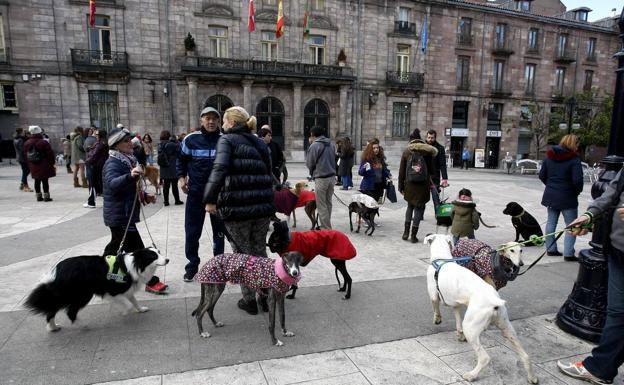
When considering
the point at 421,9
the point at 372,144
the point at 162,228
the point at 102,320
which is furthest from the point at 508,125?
the point at 102,320

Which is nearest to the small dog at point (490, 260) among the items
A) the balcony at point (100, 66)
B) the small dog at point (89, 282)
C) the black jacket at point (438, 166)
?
the small dog at point (89, 282)

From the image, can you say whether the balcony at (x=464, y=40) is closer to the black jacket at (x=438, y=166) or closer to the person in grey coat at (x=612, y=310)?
the black jacket at (x=438, y=166)

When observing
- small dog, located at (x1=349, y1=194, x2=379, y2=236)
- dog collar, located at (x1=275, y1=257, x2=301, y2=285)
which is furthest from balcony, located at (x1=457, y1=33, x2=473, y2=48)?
dog collar, located at (x1=275, y1=257, x2=301, y2=285)

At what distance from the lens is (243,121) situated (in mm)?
3879

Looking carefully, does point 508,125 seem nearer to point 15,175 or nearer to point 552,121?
point 552,121

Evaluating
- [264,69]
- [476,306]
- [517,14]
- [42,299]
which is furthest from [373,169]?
[517,14]

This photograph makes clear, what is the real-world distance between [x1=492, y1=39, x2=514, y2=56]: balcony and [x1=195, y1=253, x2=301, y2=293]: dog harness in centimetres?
3173

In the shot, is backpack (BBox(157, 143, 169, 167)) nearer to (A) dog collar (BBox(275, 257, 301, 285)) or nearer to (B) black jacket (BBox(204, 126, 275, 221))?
(B) black jacket (BBox(204, 126, 275, 221))

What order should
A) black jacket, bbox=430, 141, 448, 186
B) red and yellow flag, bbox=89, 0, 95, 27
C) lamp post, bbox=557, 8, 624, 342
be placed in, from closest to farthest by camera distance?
lamp post, bbox=557, 8, 624, 342, black jacket, bbox=430, 141, 448, 186, red and yellow flag, bbox=89, 0, 95, 27

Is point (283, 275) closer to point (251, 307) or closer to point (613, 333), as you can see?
point (251, 307)

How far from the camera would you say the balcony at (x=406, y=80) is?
26.3 m

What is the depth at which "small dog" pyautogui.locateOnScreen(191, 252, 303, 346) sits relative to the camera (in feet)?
11.0

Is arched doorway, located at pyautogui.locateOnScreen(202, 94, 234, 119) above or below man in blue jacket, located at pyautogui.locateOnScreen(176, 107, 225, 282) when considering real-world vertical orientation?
above

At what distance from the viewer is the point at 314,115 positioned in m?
25.2
